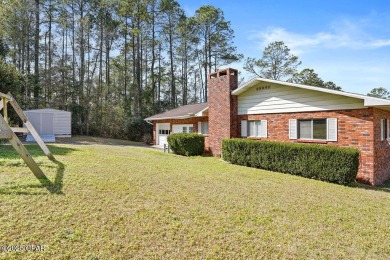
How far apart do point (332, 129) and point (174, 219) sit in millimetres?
7770

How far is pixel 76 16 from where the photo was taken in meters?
27.1

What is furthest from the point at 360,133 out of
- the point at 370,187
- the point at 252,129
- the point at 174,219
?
the point at 174,219

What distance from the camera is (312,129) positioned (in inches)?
376

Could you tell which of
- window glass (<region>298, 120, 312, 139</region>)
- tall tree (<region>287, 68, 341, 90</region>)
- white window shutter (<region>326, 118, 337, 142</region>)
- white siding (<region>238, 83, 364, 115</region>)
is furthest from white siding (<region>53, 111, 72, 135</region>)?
tall tree (<region>287, 68, 341, 90</region>)

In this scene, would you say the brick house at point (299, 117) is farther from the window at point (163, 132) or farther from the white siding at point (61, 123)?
the white siding at point (61, 123)

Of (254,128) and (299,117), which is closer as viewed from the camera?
(299,117)

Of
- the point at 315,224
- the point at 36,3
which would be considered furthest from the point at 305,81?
the point at 36,3

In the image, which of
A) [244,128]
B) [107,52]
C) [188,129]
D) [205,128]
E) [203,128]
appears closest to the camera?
[244,128]

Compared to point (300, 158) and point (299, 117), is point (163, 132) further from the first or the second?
point (300, 158)

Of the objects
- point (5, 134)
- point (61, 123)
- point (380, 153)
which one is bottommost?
point (380, 153)

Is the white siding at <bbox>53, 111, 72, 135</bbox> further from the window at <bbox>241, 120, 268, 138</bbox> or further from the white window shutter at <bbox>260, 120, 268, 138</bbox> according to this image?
the white window shutter at <bbox>260, 120, 268, 138</bbox>

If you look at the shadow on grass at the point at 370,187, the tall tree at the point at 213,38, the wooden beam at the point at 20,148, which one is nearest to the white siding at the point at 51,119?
the wooden beam at the point at 20,148

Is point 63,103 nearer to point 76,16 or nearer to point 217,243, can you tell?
point 76,16

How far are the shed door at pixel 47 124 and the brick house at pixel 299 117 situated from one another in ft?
46.9
